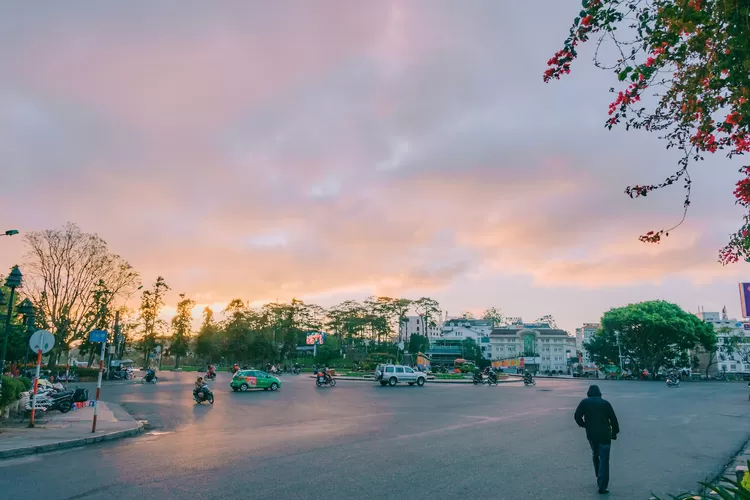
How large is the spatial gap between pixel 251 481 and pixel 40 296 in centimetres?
4226

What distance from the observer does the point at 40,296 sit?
133 feet

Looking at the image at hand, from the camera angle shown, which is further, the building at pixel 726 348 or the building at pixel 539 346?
the building at pixel 539 346

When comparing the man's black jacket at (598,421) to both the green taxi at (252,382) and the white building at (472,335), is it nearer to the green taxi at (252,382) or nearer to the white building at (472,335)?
the green taxi at (252,382)

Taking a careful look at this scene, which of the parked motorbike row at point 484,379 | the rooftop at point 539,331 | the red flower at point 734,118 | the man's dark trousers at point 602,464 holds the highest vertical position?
the red flower at point 734,118

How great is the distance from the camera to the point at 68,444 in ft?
37.6

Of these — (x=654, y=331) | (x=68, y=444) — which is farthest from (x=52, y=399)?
(x=654, y=331)

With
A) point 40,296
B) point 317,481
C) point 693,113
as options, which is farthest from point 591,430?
point 40,296

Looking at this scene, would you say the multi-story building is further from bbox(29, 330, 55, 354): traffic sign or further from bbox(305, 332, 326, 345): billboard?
bbox(29, 330, 55, 354): traffic sign

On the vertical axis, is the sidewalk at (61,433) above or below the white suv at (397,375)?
above

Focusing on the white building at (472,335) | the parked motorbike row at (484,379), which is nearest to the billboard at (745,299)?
the parked motorbike row at (484,379)

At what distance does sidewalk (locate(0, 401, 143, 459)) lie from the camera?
35.1 feet

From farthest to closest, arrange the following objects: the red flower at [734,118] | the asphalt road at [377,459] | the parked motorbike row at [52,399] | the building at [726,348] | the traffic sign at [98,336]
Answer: the building at [726,348], the parked motorbike row at [52,399], the traffic sign at [98,336], the asphalt road at [377,459], the red flower at [734,118]

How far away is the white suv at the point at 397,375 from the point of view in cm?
4075

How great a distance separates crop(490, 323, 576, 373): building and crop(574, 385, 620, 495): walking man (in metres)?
105
